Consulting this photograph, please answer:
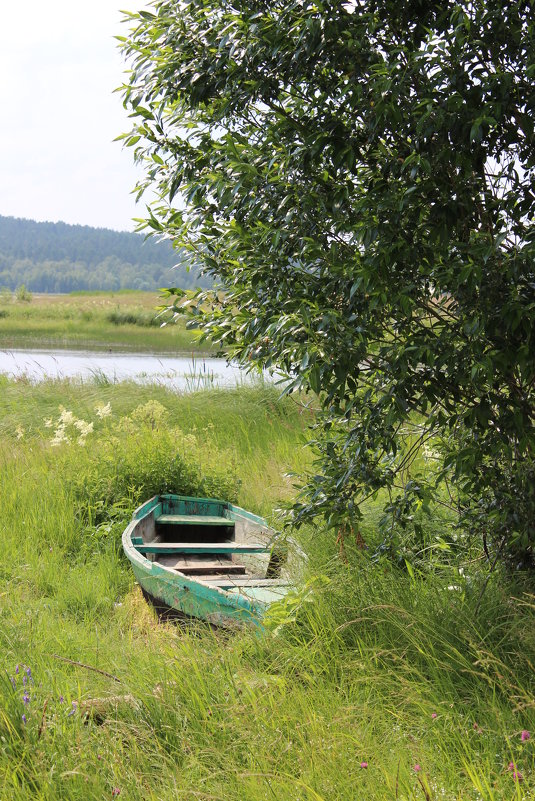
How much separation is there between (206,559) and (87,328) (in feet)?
163

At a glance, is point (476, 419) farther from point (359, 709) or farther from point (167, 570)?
point (167, 570)

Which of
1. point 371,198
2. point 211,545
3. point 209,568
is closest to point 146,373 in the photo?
point 211,545

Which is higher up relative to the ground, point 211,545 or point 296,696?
point 296,696

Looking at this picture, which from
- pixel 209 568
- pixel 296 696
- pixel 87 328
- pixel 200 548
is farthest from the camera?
pixel 87 328

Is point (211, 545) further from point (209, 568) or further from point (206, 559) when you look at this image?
point (209, 568)

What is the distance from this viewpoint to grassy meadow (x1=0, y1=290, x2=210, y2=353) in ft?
155

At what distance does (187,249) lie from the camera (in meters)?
4.55

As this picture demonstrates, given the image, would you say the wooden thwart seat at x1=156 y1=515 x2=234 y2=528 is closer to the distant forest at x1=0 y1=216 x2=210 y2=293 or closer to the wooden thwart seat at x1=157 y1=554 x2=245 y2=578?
the wooden thwart seat at x1=157 y1=554 x2=245 y2=578

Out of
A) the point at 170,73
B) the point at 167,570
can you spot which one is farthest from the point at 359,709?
the point at 170,73

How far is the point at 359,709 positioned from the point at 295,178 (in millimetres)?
2359

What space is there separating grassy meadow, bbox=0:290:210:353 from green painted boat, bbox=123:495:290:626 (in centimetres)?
3752

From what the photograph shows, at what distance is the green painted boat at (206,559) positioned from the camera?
15.7 ft

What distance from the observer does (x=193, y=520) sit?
735 cm

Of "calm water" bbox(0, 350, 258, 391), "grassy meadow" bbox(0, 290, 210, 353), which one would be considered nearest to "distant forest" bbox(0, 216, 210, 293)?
"grassy meadow" bbox(0, 290, 210, 353)
